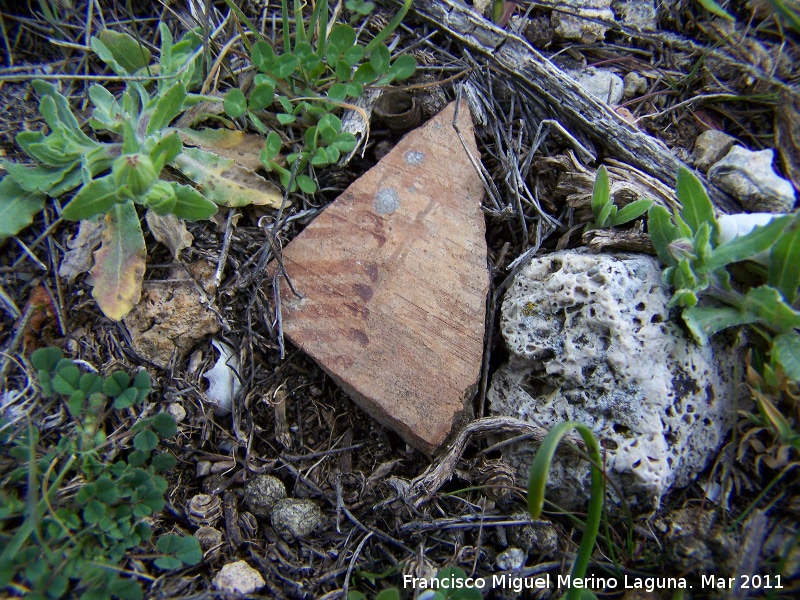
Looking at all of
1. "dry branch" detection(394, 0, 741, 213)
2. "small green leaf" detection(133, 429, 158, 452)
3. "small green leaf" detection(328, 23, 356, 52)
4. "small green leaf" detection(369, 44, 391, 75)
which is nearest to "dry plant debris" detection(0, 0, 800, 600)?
"dry branch" detection(394, 0, 741, 213)

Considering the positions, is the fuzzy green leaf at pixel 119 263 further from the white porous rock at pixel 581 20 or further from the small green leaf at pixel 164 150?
the white porous rock at pixel 581 20

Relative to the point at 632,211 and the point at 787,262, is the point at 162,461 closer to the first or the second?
the point at 632,211

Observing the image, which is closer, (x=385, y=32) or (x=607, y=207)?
(x=607, y=207)

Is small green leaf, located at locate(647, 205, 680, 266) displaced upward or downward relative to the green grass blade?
downward

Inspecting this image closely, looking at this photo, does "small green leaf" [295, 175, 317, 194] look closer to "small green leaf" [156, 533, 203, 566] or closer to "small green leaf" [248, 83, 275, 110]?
"small green leaf" [248, 83, 275, 110]

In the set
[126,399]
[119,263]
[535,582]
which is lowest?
[535,582]

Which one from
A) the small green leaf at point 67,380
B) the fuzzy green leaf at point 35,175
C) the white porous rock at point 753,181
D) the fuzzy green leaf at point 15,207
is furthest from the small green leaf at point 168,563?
the white porous rock at point 753,181

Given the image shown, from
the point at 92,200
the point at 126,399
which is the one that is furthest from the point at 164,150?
the point at 126,399

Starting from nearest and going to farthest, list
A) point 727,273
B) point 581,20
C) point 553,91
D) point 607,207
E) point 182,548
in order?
1. point 182,548
2. point 727,273
3. point 607,207
4. point 553,91
5. point 581,20
